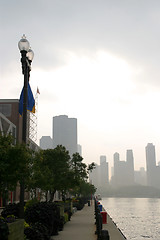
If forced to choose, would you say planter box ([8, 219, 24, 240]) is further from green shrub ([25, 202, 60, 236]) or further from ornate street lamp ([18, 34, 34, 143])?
green shrub ([25, 202, 60, 236])

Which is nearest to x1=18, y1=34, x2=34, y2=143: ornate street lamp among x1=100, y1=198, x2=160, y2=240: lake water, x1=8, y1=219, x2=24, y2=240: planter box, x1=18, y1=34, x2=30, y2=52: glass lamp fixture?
x1=18, y1=34, x2=30, y2=52: glass lamp fixture

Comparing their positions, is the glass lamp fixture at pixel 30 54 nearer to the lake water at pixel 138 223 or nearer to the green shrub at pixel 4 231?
the green shrub at pixel 4 231

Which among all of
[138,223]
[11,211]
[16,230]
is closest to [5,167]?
[16,230]

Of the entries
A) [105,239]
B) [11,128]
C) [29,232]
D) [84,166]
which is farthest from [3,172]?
[11,128]

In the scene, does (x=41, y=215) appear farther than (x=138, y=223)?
No

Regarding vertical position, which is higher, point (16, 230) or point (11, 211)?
point (16, 230)

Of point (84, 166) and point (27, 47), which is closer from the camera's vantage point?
point (27, 47)

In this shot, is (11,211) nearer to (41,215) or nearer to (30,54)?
(41,215)

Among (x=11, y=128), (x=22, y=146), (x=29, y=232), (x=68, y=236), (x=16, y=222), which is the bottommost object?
(x=68, y=236)

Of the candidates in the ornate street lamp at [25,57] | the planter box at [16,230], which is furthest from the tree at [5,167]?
the planter box at [16,230]

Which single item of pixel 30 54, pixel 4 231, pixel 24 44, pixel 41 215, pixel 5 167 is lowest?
pixel 41 215

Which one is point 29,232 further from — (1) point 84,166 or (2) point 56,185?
(1) point 84,166

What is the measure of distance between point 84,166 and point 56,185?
1481 centimetres

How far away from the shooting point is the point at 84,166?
47.9 metres
